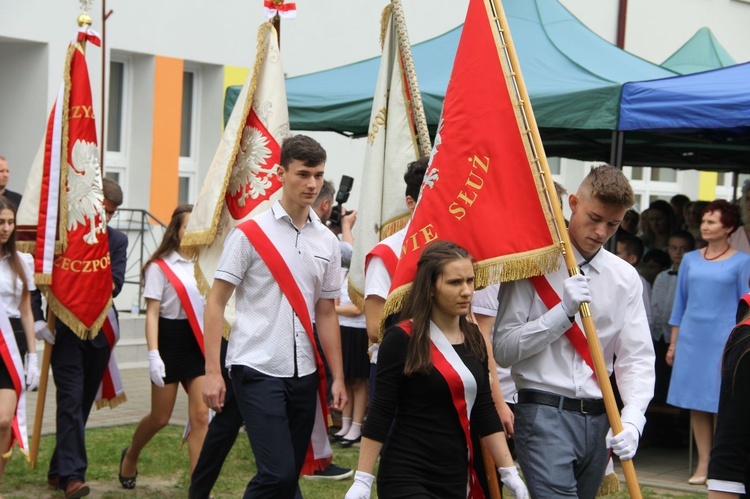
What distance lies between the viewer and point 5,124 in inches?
553

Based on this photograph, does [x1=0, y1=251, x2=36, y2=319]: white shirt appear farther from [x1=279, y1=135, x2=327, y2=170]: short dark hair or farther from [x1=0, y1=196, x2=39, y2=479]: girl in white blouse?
[x1=279, y1=135, x2=327, y2=170]: short dark hair

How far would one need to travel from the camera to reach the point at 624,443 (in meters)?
4.13

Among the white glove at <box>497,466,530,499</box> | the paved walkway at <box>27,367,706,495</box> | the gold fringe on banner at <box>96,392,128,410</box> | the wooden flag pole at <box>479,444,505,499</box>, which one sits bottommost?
the paved walkway at <box>27,367,706,495</box>

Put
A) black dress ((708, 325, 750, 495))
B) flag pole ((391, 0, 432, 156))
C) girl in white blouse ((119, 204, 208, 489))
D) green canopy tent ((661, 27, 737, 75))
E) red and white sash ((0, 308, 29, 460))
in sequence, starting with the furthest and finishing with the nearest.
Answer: green canopy tent ((661, 27, 737, 75)) < girl in white blouse ((119, 204, 208, 489)) < flag pole ((391, 0, 432, 156)) < red and white sash ((0, 308, 29, 460)) < black dress ((708, 325, 750, 495))

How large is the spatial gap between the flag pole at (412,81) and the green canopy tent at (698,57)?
675 cm

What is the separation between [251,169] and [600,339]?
3.20 meters

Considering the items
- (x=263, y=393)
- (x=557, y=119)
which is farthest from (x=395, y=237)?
(x=557, y=119)

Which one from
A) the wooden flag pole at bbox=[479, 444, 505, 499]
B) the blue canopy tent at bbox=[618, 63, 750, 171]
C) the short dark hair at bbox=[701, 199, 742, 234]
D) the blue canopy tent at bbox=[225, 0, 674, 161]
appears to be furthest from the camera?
the blue canopy tent at bbox=[225, 0, 674, 161]

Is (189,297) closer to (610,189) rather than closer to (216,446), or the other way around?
(216,446)

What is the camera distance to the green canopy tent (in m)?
13.0

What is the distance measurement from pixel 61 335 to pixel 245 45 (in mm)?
9063

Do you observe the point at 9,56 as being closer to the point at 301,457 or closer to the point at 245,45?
the point at 245,45

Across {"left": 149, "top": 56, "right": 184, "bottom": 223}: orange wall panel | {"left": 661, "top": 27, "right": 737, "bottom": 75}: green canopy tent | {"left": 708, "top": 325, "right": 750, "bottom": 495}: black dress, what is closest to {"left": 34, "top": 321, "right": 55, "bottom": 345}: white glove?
{"left": 708, "top": 325, "right": 750, "bottom": 495}: black dress

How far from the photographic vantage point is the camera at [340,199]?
947 centimetres
